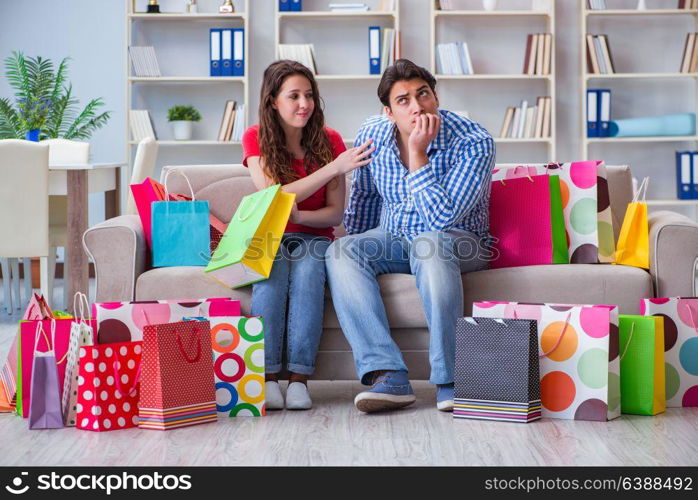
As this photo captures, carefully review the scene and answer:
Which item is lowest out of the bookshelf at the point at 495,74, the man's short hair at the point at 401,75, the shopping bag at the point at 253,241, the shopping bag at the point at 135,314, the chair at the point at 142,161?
the shopping bag at the point at 135,314

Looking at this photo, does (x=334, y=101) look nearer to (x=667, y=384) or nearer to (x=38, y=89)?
(x=38, y=89)

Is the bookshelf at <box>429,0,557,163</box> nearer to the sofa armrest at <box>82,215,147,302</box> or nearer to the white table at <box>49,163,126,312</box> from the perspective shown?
the white table at <box>49,163,126,312</box>

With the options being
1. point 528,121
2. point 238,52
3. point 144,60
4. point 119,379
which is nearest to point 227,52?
point 238,52

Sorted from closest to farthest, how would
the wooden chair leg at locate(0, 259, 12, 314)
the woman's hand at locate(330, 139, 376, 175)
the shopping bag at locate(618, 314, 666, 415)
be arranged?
the shopping bag at locate(618, 314, 666, 415) → the woman's hand at locate(330, 139, 376, 175) → the wooden chair leg at locate(0, 259, 12, 314)

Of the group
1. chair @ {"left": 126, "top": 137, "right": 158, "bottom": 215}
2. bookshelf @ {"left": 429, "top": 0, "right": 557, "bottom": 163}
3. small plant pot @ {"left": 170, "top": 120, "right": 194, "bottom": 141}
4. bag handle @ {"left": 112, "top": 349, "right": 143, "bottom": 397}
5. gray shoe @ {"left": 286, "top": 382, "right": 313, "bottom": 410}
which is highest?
bookshelf @ {"left": 429, "top": 0, "right": 557, "bottom": 163}

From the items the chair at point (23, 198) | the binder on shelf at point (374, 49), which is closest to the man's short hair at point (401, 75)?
the chair at point (23, 198)

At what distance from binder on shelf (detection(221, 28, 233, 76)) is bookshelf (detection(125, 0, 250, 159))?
136mm

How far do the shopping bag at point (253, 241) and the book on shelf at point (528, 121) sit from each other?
10.3 feet

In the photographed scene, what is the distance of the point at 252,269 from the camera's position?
2424 millimetres

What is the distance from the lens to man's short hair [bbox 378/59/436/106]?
2.51m

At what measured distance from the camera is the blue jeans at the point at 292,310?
7.97ft

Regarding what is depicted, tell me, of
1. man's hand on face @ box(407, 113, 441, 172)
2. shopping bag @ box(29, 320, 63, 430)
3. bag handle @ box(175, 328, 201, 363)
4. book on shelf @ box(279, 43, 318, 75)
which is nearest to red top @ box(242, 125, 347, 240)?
man's hand on face @ box(407, 113, 441, 172)

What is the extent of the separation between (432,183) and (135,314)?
0.88 metres

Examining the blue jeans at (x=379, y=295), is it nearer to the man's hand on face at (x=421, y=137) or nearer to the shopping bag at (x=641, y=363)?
the man's hand on face at (x=421, y=137)
